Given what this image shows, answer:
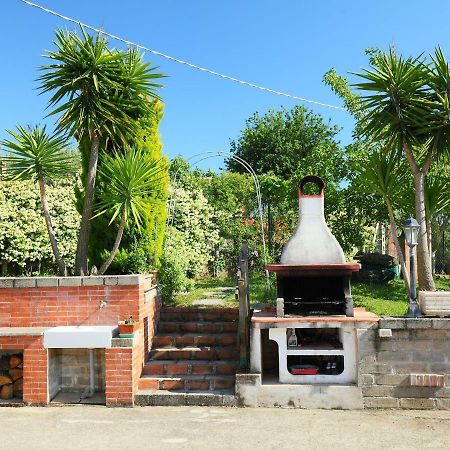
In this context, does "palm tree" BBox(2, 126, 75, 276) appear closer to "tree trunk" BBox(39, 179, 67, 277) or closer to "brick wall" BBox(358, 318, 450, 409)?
"tree trunk" BBox(39, 179, 67, 277)

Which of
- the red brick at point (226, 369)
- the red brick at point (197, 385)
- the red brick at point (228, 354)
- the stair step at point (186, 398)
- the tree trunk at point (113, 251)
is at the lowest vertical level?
the stair step at point (186, 398)

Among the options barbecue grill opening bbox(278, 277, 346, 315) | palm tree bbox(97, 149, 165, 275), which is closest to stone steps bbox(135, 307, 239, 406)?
barbecue grill opening bbox(278, 277, 346, 315)

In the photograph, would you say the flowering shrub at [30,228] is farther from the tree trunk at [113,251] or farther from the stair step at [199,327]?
the stair step at [199,327]

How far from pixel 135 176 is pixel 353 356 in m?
4.62

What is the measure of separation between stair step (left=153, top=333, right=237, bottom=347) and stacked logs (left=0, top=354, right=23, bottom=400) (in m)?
2.26

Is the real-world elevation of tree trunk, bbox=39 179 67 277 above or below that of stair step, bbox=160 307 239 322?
above

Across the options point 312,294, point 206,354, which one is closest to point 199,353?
point 206,354

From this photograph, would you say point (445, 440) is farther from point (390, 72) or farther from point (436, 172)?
point (436, 172)

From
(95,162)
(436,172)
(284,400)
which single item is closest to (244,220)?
(436,172)

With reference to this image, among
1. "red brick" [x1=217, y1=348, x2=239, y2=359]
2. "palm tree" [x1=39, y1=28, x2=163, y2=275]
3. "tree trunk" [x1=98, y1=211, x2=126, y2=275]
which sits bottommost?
"red brick" [x1=217, y1=348, x2=239, y2=359]

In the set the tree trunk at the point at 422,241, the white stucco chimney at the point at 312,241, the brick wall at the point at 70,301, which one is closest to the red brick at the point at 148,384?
the brick wall at the point at 70,301

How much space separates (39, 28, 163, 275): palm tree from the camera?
7.96 m

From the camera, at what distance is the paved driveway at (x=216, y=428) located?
5.52 metres

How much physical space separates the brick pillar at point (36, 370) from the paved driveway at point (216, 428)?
0.72ft
